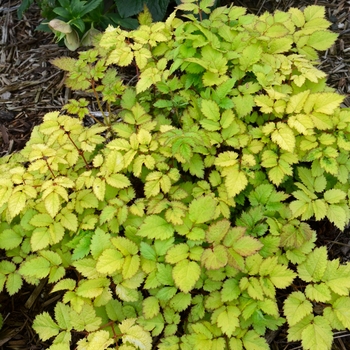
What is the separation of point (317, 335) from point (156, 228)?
739 mm

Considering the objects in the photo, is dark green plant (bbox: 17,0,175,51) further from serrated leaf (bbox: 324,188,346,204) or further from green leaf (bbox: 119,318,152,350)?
green leaf (bbox: 119,318,152,350)

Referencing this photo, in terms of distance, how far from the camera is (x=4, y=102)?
3.08m

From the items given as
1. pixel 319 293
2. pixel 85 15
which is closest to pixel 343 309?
pixel 319 293

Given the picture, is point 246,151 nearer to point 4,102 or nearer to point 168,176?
point 168,176

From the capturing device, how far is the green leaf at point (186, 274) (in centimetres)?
162

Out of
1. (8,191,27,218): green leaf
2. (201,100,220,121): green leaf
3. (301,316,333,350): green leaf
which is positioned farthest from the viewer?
(201,100,220,121): green leaf

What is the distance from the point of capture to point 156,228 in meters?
1.77

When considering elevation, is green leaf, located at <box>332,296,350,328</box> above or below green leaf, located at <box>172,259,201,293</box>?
below

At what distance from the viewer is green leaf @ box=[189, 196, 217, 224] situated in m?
1.77

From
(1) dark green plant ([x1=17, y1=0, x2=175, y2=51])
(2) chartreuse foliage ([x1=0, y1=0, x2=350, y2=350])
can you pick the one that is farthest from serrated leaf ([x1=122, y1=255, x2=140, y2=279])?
(1) dark green plant ([x1=17, y1=0, x2=175, y2=51])

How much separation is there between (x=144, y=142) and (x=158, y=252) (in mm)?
497

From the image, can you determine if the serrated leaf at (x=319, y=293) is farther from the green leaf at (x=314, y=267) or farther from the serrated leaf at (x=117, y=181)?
the serrated leaf at (x=117, y=181)

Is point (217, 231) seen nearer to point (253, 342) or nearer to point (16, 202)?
point (253, 342)

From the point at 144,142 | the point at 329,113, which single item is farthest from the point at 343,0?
the point at 144,142
